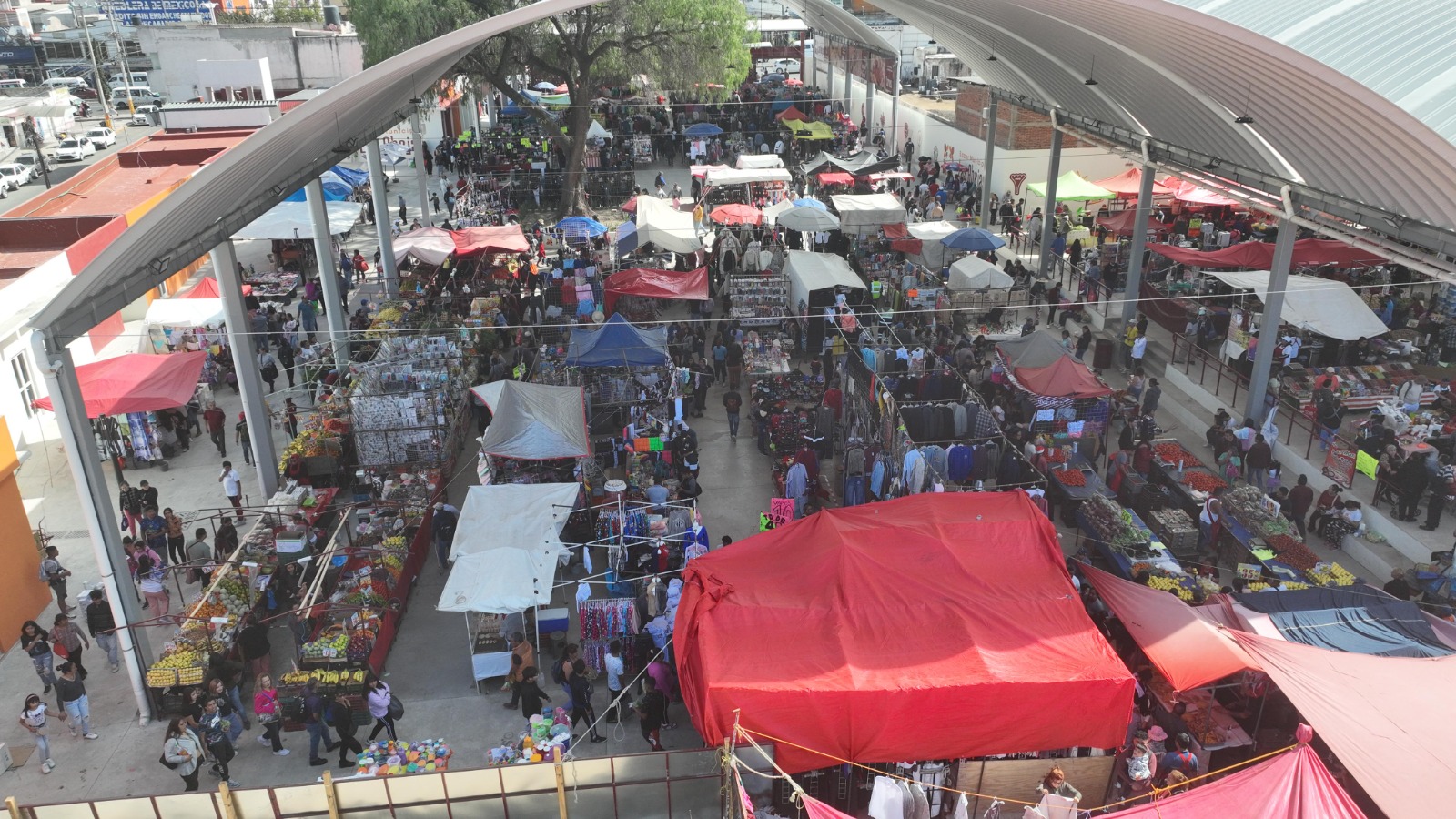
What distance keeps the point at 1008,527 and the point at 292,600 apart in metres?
9.44

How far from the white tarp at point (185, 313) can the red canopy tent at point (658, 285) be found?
8067 mm

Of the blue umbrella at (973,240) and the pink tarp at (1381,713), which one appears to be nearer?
the pink tarp at (1381,713)

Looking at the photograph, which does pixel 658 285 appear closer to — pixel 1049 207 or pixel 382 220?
pixel 382 220

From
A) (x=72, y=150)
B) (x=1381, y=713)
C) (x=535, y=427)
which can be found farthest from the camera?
(x=72, y=150)

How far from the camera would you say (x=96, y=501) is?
36.7ft

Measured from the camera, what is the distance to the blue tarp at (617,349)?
1811cm

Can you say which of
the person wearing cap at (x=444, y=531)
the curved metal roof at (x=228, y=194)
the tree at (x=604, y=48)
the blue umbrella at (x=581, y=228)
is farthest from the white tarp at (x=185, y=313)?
the tree at (x=604, y=48)

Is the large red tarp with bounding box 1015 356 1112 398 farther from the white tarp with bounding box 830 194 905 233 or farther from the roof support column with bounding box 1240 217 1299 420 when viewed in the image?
the white tarp with bounding box 830 194 905 233

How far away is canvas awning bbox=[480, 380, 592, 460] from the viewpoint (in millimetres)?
15109

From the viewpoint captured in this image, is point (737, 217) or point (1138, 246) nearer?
point (1138, 246)

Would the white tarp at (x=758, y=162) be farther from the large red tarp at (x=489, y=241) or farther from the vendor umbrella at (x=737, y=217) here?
the large red tarp at (x=489, y=241)

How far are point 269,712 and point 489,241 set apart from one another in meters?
15.8

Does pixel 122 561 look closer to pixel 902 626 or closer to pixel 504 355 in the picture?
pixel 902 626

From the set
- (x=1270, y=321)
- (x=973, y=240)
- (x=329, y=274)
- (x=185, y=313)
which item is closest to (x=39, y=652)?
(x=185, y=313)
